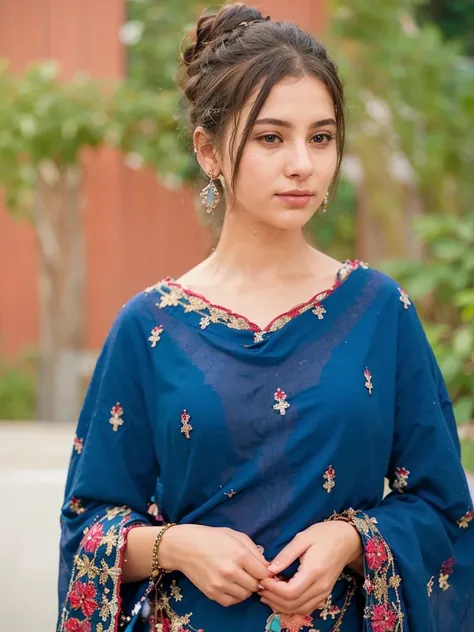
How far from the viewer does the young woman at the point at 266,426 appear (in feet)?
4.75

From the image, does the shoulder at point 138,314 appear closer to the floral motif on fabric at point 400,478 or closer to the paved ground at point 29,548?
the floral motif on fabric at point 400,478

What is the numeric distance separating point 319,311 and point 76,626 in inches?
26.8

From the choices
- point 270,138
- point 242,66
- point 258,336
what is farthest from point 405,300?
point 242,66

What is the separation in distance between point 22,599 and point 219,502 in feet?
4.05

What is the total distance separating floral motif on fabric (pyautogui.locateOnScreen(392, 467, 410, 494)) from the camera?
5.10ft

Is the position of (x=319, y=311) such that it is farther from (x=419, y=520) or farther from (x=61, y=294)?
(x=61, y=294)

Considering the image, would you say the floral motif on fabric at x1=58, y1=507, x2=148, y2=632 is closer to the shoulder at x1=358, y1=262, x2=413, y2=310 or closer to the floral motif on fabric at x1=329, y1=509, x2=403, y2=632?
the floral motif on fabric at x1=329, y1=509, x2=403, y2=632

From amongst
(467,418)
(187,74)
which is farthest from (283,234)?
(467,418)

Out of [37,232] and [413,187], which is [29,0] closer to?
[37,232]

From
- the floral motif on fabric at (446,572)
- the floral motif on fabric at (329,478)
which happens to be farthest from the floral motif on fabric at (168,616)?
the floral motif on fabric at (446,572)

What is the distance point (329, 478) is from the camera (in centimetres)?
146

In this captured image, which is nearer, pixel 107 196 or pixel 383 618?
pixel 383 618

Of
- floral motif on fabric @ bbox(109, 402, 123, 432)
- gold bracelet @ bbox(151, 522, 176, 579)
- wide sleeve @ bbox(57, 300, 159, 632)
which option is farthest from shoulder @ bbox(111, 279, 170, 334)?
gold bracelet @ bbox(151, 522, 176, 579)

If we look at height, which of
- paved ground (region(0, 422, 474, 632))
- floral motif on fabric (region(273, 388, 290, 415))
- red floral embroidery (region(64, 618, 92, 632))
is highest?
floral motif on fabric (region(273, 388, 290, 415))
